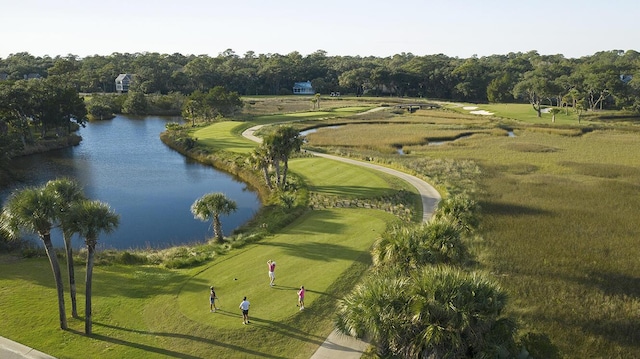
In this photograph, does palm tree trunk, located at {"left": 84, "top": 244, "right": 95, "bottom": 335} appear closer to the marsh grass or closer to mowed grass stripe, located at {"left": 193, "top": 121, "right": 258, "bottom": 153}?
the marsh grass

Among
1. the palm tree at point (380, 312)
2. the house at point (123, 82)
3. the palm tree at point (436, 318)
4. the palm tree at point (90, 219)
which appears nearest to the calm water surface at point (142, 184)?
the palm tree at point (90, 219)

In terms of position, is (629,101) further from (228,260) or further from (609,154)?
(228,260)

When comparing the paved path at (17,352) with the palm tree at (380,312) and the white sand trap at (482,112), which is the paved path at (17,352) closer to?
the palm tree at (380,312)

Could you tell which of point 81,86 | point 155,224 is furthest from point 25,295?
point 81,86

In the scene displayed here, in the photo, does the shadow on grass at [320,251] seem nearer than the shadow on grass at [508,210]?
Yes

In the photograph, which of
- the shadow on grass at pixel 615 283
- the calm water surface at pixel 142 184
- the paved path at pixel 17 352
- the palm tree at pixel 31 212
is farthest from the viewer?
the calm water surface at pixel 142 184

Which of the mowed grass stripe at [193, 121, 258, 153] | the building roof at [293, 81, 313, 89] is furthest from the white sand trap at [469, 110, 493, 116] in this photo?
the building roof at [293, 81, 313, 89]
